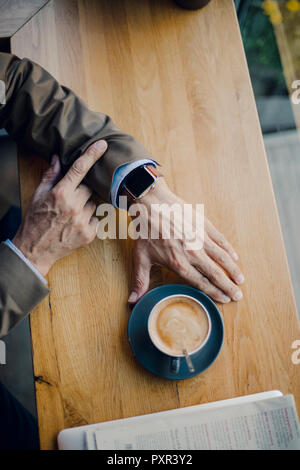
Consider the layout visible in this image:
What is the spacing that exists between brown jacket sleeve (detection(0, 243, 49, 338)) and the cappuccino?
275 mm

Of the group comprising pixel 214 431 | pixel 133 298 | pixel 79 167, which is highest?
pixel 79 167

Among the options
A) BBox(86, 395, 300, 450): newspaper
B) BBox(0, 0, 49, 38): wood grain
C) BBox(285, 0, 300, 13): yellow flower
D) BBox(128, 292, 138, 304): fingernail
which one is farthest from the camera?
BBox(285, 0, 300, 13): yellow flower

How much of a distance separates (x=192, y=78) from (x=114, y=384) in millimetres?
901

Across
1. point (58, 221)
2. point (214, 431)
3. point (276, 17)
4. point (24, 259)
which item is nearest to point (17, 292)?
point (24, 259)

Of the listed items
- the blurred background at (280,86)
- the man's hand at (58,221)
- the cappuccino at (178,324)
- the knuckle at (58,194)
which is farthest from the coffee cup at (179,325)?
the blurred background at (280,86)

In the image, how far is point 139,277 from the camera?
0.83 meters

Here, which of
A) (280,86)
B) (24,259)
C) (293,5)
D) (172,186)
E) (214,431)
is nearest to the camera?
(214,431)

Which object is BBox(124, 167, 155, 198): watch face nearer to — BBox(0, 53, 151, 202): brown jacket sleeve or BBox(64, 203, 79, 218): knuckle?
BBox(0, 53, 151, 202): brown jacket sleeve

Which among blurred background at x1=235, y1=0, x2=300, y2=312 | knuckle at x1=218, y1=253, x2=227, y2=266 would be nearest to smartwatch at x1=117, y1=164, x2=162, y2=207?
knuckle at x1=218, y1=253, x2=227, y2=266

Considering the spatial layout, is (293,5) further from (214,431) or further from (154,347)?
(214,431)

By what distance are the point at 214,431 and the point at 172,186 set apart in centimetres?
61

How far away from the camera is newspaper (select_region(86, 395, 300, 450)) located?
2.28 feet

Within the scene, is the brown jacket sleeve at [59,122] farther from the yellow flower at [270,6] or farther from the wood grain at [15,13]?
the yellow flower at [270,6]

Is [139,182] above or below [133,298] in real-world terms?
above
